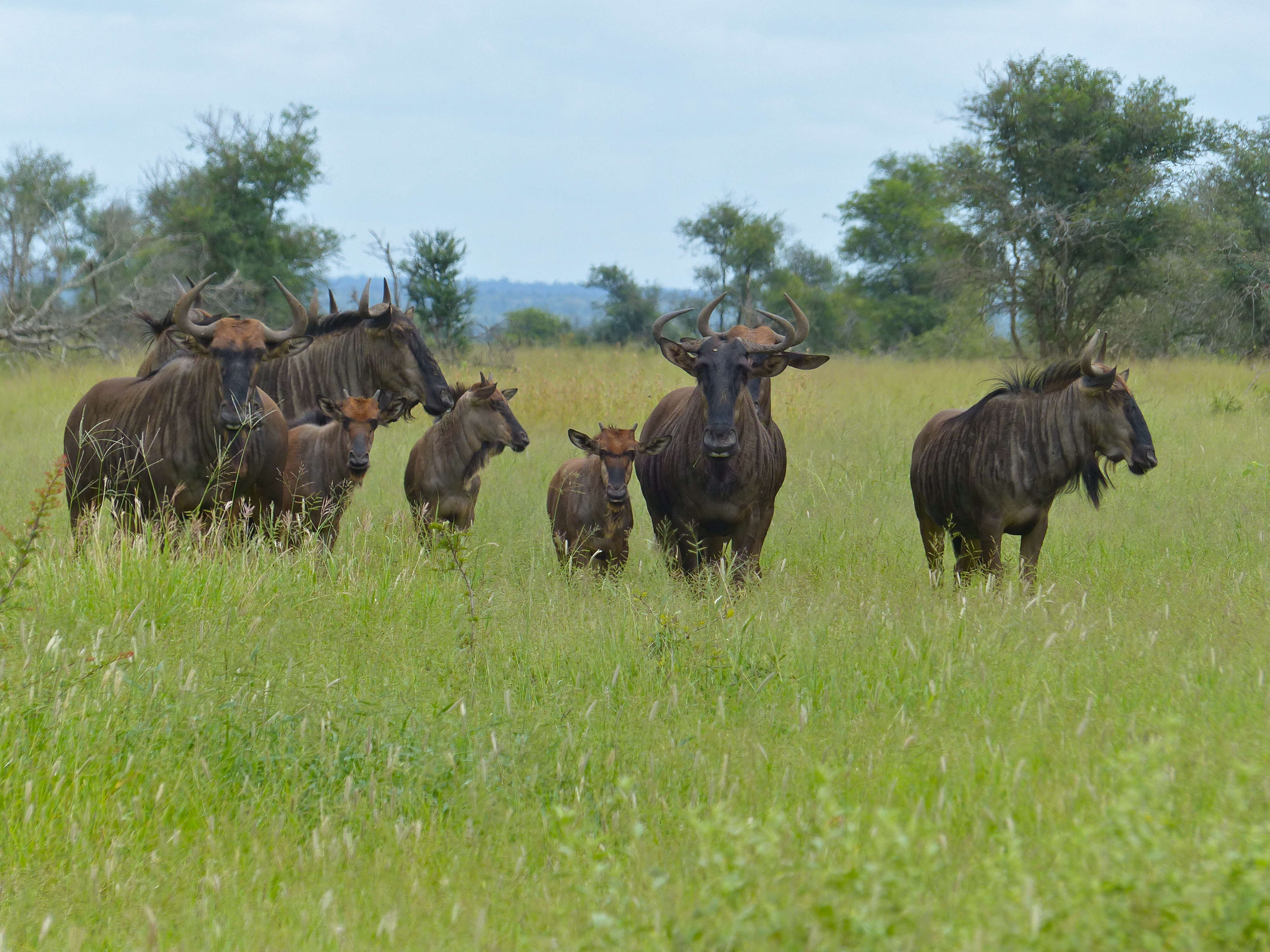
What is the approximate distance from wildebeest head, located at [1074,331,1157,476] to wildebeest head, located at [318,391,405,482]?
4688 millimetres

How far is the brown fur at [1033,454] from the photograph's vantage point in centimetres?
719

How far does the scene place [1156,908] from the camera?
2.48 meters

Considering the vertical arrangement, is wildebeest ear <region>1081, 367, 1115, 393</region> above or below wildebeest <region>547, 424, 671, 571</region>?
above

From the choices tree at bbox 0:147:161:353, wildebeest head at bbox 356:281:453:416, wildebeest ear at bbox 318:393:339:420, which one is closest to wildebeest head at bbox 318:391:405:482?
wildebeest ear at bbox 318:393:339:420

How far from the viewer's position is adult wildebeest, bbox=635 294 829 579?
7.41 metres

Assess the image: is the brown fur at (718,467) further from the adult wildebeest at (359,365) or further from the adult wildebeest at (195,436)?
the adult wildebeest at (359,365)

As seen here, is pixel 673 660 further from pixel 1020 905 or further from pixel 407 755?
pixel 1020 905

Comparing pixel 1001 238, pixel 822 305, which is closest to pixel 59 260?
pixel 1001 238

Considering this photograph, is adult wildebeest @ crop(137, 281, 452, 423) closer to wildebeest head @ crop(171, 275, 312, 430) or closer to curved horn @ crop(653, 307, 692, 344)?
wildebeest head @ crop(171, 275, 312, 430)

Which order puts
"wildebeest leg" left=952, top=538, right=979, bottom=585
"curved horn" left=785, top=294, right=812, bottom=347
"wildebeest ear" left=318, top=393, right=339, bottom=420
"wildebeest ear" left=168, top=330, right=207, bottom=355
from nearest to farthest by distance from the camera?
"wildebeest leg" left=952, top=538, right=979, bottom=585 < "curved horn" left=785, top=294, right=812, bottom=347 < "wildebeest ear" left=168, top=330, right=207, bottom=355 < "wildebeest ear" left=318, top=393, right=339, bottom=420

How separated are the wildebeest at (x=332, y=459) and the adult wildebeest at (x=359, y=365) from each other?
31.8 inches

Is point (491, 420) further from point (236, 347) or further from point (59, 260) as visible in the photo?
point (59, 260)

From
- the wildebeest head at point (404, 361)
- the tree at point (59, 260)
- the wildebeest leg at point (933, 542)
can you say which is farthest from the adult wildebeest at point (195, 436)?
the tree at point (59, 260)

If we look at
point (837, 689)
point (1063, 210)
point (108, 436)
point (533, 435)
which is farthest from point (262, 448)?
point (1063, 210)
